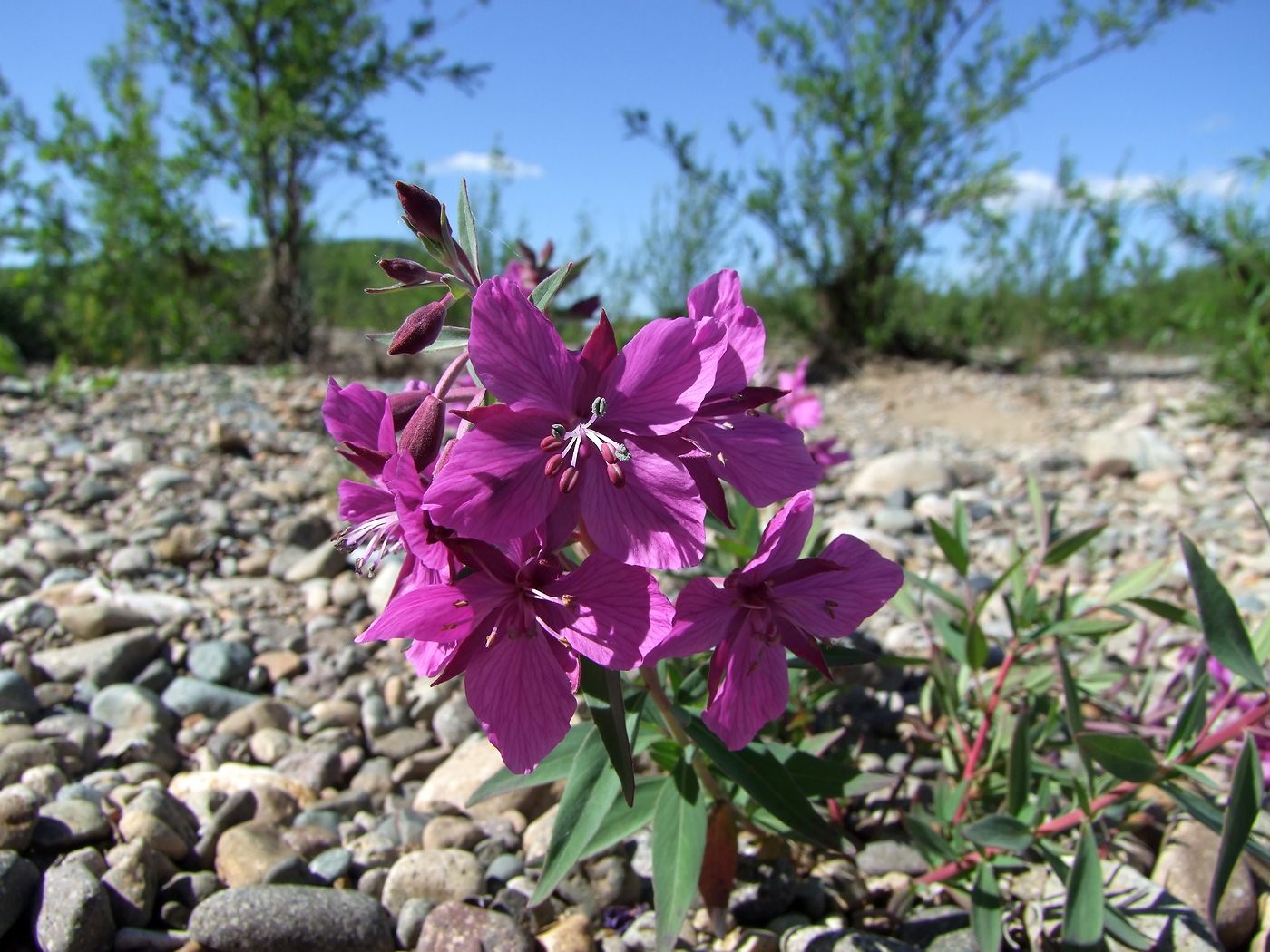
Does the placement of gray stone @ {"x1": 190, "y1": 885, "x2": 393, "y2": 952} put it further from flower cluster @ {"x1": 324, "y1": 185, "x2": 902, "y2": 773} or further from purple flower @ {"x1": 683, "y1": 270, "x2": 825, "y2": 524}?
purple flower @ {"x1": 683, "y1": 270, "x2": 825, "y2": 524}

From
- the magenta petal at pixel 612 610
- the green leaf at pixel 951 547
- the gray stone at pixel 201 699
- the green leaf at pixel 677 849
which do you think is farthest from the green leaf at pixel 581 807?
the gray stone at pixel 201 699

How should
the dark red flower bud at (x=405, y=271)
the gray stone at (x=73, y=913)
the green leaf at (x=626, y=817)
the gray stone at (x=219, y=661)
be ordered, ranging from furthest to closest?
the gray stone at (x=219, y=661)
the green leaf at (x=626, y=817)
the gray stone at (x=73, y=913)
the dark red flower bud at (x=405, y=271)

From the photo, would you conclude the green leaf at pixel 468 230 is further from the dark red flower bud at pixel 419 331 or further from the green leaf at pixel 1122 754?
the green leaf at pixel 1122 754

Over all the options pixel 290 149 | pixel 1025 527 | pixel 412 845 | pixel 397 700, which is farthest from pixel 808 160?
pixel 412 845

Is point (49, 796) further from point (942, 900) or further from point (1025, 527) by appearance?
point (1025, 527)

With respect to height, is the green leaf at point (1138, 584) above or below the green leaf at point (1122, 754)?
above

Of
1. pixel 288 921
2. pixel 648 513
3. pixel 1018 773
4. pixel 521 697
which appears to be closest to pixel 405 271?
pixel 648 513

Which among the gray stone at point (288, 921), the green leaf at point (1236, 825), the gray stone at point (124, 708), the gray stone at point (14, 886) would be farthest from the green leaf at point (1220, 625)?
the gray stone at point (124, 708)

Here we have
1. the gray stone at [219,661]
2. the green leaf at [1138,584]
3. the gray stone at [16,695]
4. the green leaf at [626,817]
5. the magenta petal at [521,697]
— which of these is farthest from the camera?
the gray stone at [219,661]

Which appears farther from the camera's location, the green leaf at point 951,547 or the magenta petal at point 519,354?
the green leaf at point 951,547

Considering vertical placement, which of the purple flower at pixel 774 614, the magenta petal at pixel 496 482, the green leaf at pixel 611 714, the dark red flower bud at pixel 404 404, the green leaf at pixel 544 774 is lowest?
the green leaf at pixel 544 774
